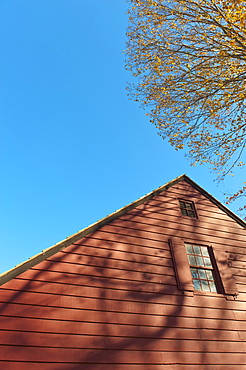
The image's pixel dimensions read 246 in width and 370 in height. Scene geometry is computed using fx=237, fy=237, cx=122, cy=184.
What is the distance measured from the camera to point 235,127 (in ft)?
26.1

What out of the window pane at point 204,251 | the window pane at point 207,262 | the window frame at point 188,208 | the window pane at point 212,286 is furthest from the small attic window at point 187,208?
the window pane at point 212,286

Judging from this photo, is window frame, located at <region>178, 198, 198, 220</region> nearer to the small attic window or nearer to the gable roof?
the small attic window

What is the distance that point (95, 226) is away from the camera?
6621 millimetres

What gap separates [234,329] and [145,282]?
2868 millimetres

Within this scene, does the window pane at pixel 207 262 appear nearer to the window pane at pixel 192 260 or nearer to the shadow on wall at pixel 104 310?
the window pane at pixel 192 260

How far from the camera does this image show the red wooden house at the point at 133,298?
4.64 m

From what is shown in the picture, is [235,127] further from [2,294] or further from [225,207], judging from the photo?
[2,294]

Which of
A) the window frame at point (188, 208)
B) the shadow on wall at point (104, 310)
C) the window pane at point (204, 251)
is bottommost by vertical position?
the shadow on wall at point (104, 310)

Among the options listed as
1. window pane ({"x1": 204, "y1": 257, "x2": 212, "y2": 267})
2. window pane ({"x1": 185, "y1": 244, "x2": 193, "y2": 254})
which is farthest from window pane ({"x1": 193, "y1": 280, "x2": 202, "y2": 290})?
window pane ({"x1": 185, "y1": 244, "x2": 193, "y2": 254})

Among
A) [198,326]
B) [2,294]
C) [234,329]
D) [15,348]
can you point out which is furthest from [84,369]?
[234,329]

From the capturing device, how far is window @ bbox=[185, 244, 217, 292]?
23.1ft

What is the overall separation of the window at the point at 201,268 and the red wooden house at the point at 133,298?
0.03m

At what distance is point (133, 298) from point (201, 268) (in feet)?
8.53

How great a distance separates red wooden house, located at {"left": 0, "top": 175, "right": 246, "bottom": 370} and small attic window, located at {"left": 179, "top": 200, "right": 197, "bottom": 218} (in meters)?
0.09
